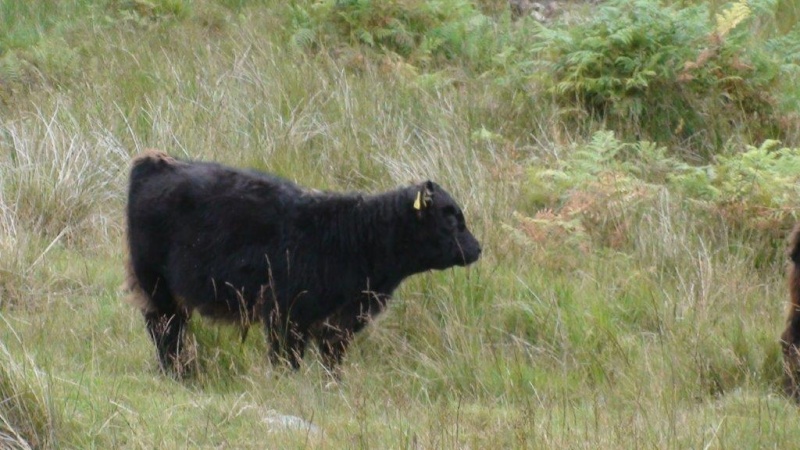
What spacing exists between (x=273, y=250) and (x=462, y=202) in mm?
2713

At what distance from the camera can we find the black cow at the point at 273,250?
8438 millimetres

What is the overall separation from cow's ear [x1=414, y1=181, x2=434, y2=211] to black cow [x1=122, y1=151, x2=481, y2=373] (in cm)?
1

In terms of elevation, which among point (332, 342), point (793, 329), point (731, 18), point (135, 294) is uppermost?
point (731, 18)

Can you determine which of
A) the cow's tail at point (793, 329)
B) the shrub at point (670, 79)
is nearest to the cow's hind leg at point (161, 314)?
the cow's tail at point (793, 329)

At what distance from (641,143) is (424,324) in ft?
12.2

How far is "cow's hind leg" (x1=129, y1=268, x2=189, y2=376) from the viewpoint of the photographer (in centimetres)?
866

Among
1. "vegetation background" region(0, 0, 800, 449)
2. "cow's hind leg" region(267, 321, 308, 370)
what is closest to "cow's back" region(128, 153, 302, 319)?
"cow's hind leg" region(267, 321, 308, 370)

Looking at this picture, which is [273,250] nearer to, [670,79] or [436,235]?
[436,235]

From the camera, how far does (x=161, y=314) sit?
8750mm

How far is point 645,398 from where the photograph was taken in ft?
24.4

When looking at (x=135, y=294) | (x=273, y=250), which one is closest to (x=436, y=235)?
(x=273, y=250)

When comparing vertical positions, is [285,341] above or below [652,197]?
below

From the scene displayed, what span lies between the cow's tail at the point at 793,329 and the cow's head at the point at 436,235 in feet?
7.51

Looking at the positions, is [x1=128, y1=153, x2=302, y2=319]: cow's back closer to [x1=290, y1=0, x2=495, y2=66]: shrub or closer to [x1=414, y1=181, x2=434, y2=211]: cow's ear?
[x1=414, y1=181, x2=434, y2=211]: cow's ear
